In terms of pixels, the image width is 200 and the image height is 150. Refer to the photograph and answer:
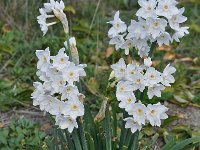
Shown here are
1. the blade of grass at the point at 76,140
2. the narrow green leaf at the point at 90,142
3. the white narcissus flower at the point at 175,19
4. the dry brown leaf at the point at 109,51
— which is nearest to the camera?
the white narcissus flower at the point at 175,19

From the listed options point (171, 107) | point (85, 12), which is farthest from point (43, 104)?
point (85, 12)

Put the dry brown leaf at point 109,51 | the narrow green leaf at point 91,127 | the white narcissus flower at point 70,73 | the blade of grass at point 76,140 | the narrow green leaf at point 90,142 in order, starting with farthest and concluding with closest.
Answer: the dry brown leaf at point 109,51 < the narrow green leaf at point 91,127 < the narrow green leaf at point 90,142 < the blade of grass at point 76,140 < the white narcissus flower at point 70,73

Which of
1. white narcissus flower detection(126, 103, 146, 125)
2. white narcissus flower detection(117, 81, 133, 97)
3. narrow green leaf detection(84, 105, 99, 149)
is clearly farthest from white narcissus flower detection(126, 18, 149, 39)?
narrow green leaf detection(84, 105, 99, 149)

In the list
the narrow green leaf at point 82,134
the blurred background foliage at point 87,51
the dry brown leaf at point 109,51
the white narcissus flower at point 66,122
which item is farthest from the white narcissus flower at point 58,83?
the dry brown leaf at point 109,51

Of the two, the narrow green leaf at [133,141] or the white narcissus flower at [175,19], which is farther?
the narrow green leaf at [133,141]

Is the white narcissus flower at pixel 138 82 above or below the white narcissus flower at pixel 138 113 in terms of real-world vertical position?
above

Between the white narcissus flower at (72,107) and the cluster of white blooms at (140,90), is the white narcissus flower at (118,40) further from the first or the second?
the white narcissus flower at (72,107)

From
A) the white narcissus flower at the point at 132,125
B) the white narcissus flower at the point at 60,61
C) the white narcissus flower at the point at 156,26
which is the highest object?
the white narcissus flower at the point at 156,26
